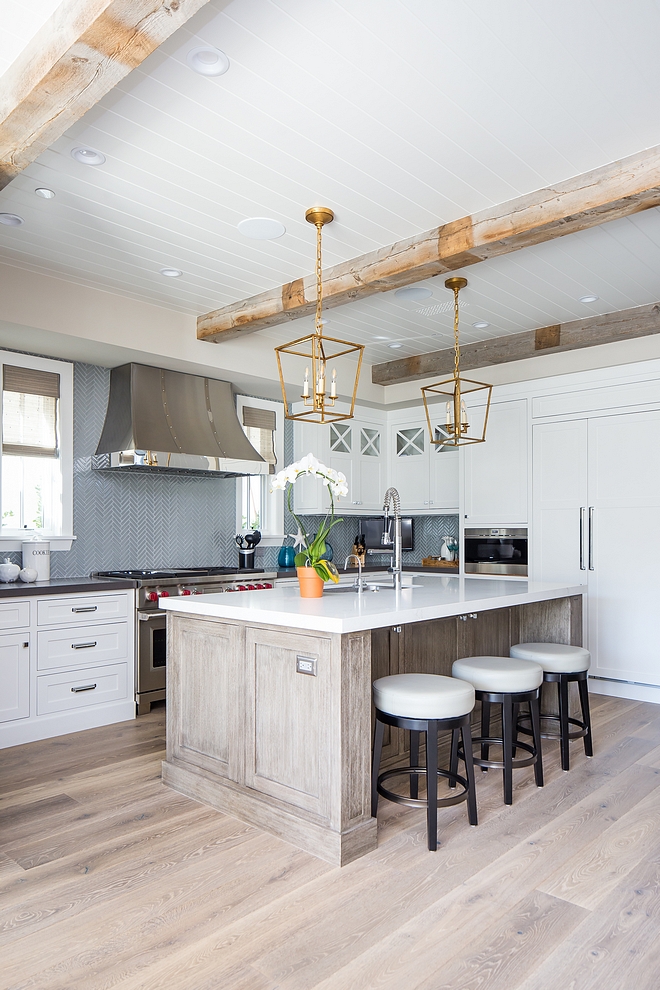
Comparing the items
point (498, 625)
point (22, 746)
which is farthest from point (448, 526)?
point (22, 746)

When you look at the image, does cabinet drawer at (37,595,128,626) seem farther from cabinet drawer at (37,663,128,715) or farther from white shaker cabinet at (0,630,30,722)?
cabinet drawer at (37,663,128,715)

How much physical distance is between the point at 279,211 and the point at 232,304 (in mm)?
1360

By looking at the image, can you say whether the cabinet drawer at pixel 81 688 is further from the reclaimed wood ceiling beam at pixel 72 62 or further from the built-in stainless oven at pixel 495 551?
the built-in stainless oven at pixel 495 551

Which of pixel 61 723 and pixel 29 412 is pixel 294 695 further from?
pixel 29 412

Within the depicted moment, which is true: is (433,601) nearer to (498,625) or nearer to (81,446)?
(498,625)

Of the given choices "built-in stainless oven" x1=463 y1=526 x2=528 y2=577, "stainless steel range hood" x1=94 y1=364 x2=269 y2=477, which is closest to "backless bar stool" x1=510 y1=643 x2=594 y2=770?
"built-in stainless oven" x1=463 y1=526 x2=528 y2=577

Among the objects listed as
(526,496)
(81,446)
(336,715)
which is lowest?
(336,715)

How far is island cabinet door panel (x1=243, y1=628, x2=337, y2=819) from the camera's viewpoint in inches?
99.9

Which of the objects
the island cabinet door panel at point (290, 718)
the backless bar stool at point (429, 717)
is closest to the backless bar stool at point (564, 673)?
the backless bar stool at point (429, 717)

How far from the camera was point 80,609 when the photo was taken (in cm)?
416

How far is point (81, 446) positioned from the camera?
4.85 m

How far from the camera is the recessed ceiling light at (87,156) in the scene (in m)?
2.78

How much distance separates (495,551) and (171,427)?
9.21ft

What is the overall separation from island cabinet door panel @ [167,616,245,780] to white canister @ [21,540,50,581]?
161cm
